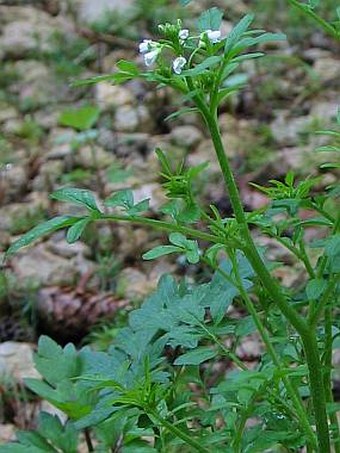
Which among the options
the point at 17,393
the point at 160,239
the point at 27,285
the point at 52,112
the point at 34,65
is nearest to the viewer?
the point at 17,393

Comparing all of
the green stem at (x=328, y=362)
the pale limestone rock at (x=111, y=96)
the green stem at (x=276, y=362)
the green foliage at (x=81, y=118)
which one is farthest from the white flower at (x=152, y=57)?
the pale limestone rock at (x=111, y=96)

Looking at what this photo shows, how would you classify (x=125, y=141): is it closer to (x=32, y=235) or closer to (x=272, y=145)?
(x=272, y=145)

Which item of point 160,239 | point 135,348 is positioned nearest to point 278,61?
point 160,239

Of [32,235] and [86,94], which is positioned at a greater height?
[32,235]

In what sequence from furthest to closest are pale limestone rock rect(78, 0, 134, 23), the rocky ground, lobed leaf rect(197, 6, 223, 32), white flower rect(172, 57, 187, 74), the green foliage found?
1. pale limestone rock rect(78, 0, 134, 23)
2. the green foliage
3. the rocky ground
4. lobed leaf rect(197, 6, 223, 32)
5. white flower rect(172, 57, 187, 74)

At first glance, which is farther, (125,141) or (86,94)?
(86,94)

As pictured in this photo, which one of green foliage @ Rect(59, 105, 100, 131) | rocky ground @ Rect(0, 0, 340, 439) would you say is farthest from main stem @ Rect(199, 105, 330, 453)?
green foliage @ Rect(59, 105, 100, 131)

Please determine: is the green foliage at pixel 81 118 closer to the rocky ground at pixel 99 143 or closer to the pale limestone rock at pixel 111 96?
the rocky ground at pixel 99 143

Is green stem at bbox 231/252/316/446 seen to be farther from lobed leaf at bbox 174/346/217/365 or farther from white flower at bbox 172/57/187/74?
white flower at bbox 172/57/187/74
